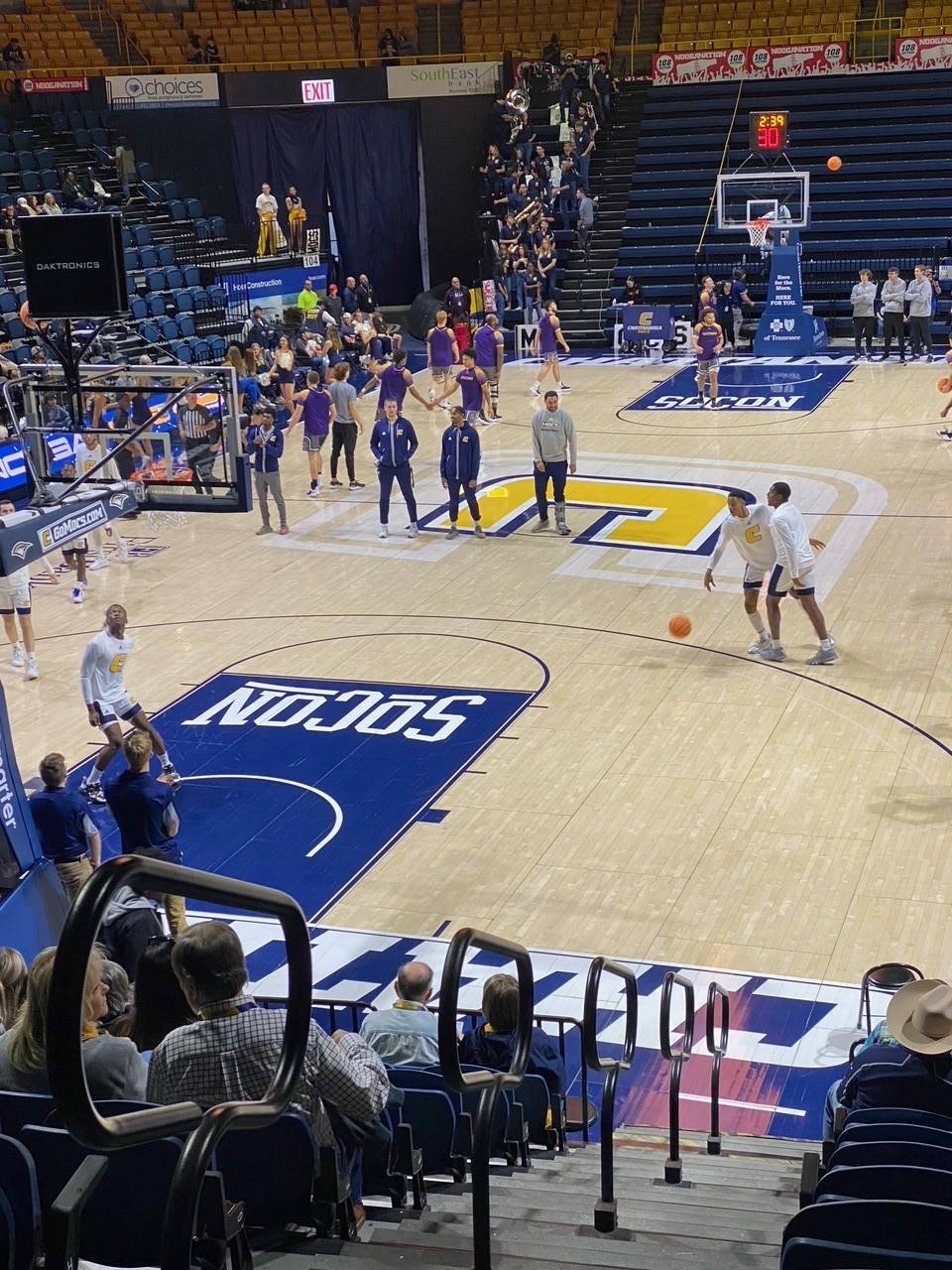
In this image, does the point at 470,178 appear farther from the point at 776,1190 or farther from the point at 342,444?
the point at 776,1190

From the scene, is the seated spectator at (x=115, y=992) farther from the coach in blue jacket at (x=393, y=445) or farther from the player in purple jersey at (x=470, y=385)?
the player in purple jersey at (x=470, y=385)

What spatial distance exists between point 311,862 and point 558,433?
26.6 feet

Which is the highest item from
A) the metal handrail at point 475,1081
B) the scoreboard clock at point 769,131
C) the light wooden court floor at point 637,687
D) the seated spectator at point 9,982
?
the scoreboard clock at point 769,131

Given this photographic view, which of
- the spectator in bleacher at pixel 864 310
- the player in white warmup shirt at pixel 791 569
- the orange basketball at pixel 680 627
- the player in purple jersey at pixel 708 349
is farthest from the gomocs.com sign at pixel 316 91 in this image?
the player in white warmup shirt at pixel 791 569

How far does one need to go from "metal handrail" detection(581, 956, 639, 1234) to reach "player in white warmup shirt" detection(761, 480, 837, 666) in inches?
294

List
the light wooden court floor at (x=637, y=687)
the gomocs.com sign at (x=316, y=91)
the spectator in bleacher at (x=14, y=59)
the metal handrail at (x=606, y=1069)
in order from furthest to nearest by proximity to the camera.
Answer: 1. the spectator in bleacher at (x=14, y=59)
2. the gomocs.com sign at (x=316, y=91)
3. the light wooden court floor at (x=637, y=687)
4. the metal handrail at (x=606, y=1069)

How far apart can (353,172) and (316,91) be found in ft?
9.97

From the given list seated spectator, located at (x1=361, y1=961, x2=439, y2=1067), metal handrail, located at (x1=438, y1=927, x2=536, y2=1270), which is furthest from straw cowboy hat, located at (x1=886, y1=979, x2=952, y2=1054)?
seated spectator, located at (x1=361, y1=961, x2=439, y2=1067)

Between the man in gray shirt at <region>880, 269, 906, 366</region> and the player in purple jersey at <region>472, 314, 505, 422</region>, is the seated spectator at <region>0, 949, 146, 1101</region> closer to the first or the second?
the player in purple jersey at <region>472, 314, 505, 422</region>

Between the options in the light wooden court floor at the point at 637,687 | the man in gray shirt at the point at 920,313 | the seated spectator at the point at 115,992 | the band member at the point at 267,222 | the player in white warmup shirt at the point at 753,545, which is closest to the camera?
the seated spectator at the point at 115,992

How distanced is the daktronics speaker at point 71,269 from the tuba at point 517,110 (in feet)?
82.1

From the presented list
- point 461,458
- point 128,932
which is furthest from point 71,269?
point 461,458

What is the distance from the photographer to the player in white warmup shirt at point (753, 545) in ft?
46.4

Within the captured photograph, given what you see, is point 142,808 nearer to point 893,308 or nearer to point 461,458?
point 461,458
